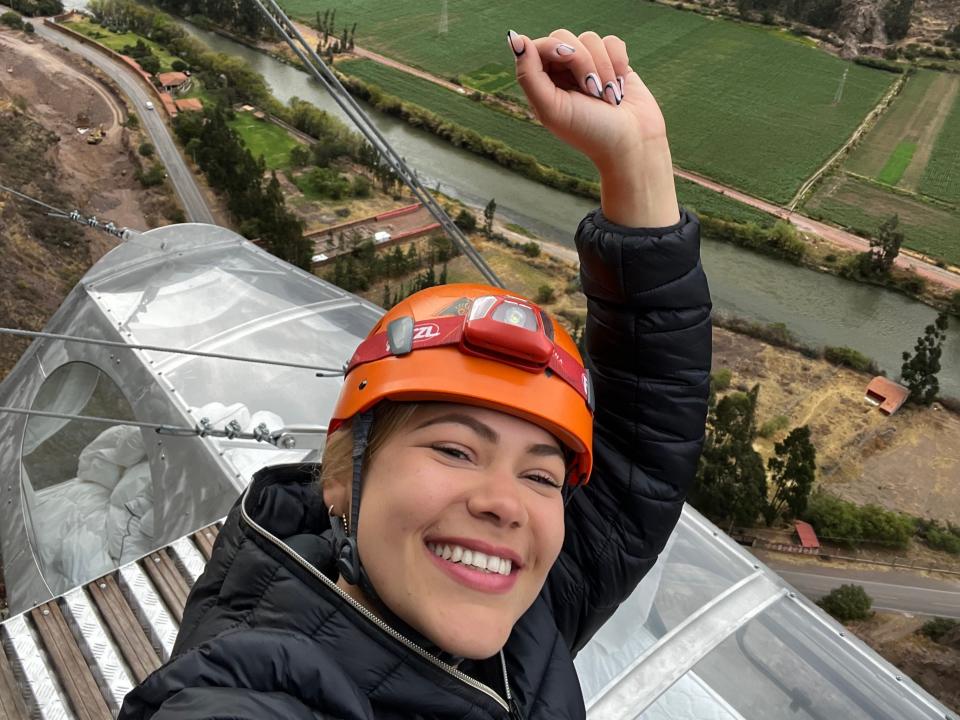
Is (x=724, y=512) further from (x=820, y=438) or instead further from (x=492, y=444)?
(x=492, y=444)

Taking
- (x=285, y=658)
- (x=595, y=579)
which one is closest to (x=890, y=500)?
(x=595, y=579)

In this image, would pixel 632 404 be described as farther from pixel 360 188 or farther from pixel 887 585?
pixel 360 188

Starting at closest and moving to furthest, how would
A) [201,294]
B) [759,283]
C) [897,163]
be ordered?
[201,294] → [759,283] → [897,163]

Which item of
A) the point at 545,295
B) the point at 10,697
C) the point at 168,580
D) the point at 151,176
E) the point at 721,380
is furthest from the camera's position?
the point at 151,176

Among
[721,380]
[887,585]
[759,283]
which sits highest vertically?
[759,283]

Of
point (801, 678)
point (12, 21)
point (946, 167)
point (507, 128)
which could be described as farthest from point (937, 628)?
point (12, 21)

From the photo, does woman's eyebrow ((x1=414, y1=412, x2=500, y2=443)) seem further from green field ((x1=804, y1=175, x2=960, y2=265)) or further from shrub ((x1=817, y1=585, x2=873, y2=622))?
green field ((x1=804, y1=175, x2=960, y2=265))

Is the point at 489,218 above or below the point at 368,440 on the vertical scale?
below
